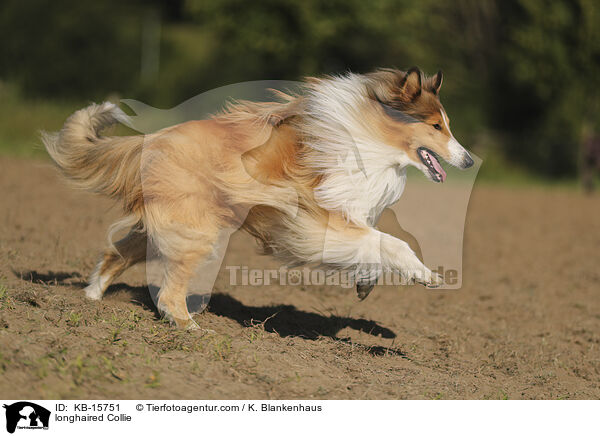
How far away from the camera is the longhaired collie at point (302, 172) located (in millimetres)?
4719

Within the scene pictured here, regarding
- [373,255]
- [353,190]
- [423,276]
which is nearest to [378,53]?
[353,190]

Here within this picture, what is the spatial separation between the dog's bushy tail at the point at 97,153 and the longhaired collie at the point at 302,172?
0.03m

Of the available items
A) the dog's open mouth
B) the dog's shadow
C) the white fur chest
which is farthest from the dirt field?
the dog's open mouth

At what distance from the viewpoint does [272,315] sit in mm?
5797

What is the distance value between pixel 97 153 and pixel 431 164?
2.44 metres

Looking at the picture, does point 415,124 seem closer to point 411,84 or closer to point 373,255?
point 411,84

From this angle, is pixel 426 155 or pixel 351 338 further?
pixel 351 338

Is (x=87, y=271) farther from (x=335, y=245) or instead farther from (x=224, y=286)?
(x=335, y=245)

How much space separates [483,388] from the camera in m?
4.64

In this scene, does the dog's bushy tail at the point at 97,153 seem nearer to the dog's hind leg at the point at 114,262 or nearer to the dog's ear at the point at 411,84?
the dog's hind leg at the point at 114,262

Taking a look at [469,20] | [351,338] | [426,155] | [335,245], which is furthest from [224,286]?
[469,20]

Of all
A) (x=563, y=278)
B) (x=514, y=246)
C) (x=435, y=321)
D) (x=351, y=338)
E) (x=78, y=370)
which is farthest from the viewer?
(x=514, y=246)

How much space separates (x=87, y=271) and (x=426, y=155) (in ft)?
11.4

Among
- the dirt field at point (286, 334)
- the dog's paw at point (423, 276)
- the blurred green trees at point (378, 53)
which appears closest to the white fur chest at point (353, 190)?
the dog's paw at point (423, 276)
